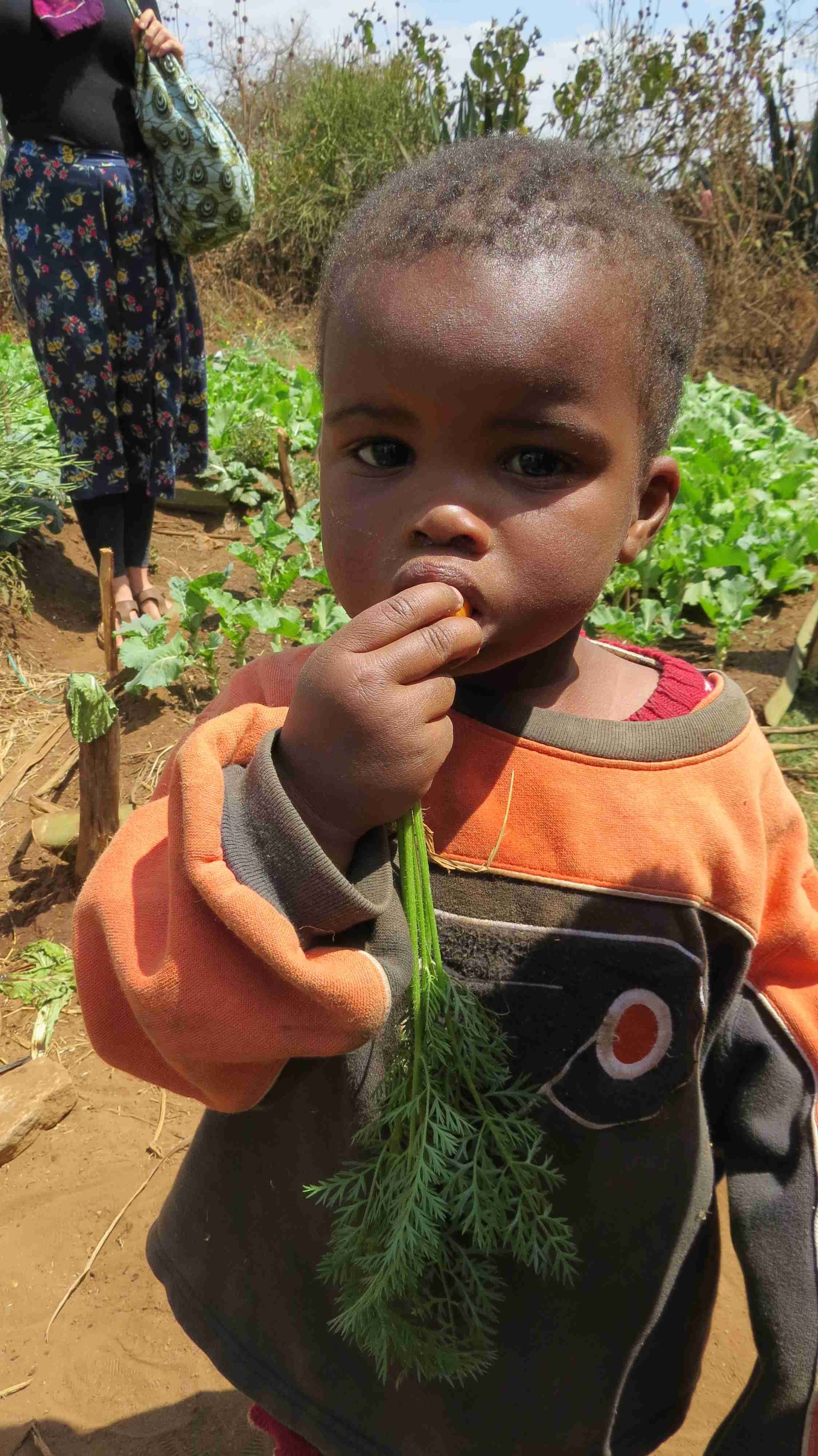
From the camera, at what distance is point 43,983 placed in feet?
10.9

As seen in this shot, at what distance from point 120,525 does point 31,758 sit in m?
Answer: 1.30

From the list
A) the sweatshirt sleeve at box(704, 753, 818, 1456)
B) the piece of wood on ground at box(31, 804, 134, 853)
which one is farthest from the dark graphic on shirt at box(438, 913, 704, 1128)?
the piece of wood on ground at box(31, 804, 134, 853)

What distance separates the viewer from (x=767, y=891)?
139 centimetres

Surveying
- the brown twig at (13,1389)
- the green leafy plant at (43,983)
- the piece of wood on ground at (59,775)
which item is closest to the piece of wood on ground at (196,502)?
the piece of wood on ground at (59,775)

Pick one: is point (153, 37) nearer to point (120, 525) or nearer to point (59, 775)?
point (120, 525)

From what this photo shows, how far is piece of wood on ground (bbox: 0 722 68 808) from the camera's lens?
4051mm

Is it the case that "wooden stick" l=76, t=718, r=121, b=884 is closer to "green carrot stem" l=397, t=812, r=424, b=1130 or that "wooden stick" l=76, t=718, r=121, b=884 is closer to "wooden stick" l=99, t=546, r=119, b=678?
"wooden stick" l=99, t=546, r=119, b=678

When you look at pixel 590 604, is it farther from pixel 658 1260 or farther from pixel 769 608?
pixel 769 608

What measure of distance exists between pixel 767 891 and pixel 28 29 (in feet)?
13.9

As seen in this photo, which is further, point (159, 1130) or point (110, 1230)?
point (159, 1130)

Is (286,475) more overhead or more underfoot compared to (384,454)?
more underfoot

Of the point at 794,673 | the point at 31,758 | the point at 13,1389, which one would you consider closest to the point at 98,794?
the point at 31,758

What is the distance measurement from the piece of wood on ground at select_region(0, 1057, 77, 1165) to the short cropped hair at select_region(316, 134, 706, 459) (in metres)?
2.32

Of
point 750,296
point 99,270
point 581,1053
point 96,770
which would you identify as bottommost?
point 96,770
